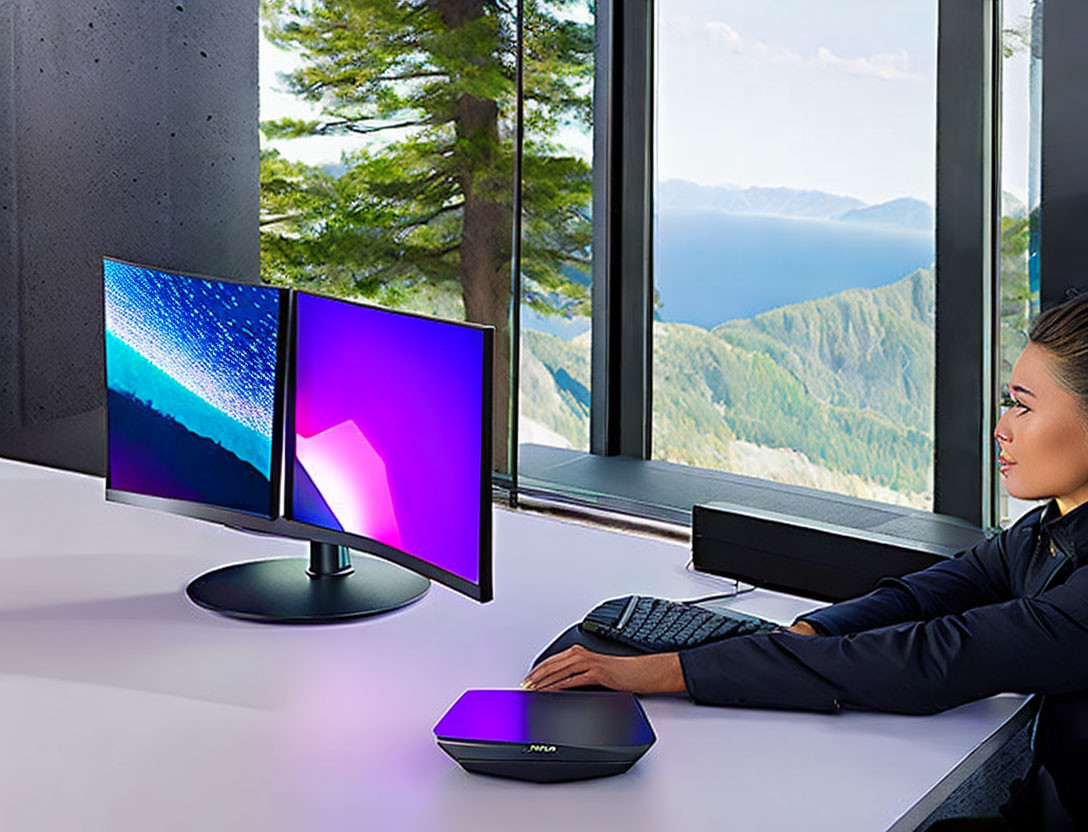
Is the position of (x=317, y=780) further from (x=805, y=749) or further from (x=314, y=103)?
(x=314, y=103)

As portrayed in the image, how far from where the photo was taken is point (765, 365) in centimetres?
317

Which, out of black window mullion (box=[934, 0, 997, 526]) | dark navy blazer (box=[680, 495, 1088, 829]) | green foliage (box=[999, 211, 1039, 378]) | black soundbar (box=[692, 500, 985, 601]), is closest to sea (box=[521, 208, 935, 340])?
black window mullion (box=[934, 0, 997, 526])

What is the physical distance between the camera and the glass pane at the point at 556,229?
325cm

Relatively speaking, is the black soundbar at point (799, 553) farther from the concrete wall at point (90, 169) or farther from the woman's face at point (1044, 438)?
the concrete wall at point (90, 169)

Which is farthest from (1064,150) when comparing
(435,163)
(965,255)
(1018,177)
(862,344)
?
(435,163)

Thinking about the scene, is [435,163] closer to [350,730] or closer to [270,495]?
[270,495]

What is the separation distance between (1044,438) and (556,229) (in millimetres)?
2065

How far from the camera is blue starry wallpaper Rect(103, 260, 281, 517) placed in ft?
5.60

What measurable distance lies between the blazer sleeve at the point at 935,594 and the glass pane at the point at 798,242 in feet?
4.08

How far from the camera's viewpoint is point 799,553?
1.82m

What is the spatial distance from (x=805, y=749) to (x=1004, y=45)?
1713 millimetres

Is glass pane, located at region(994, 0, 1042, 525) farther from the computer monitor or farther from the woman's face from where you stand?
the computer monitor

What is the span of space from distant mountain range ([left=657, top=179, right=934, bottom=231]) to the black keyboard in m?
1.49

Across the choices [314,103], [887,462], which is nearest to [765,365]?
[887,462]
